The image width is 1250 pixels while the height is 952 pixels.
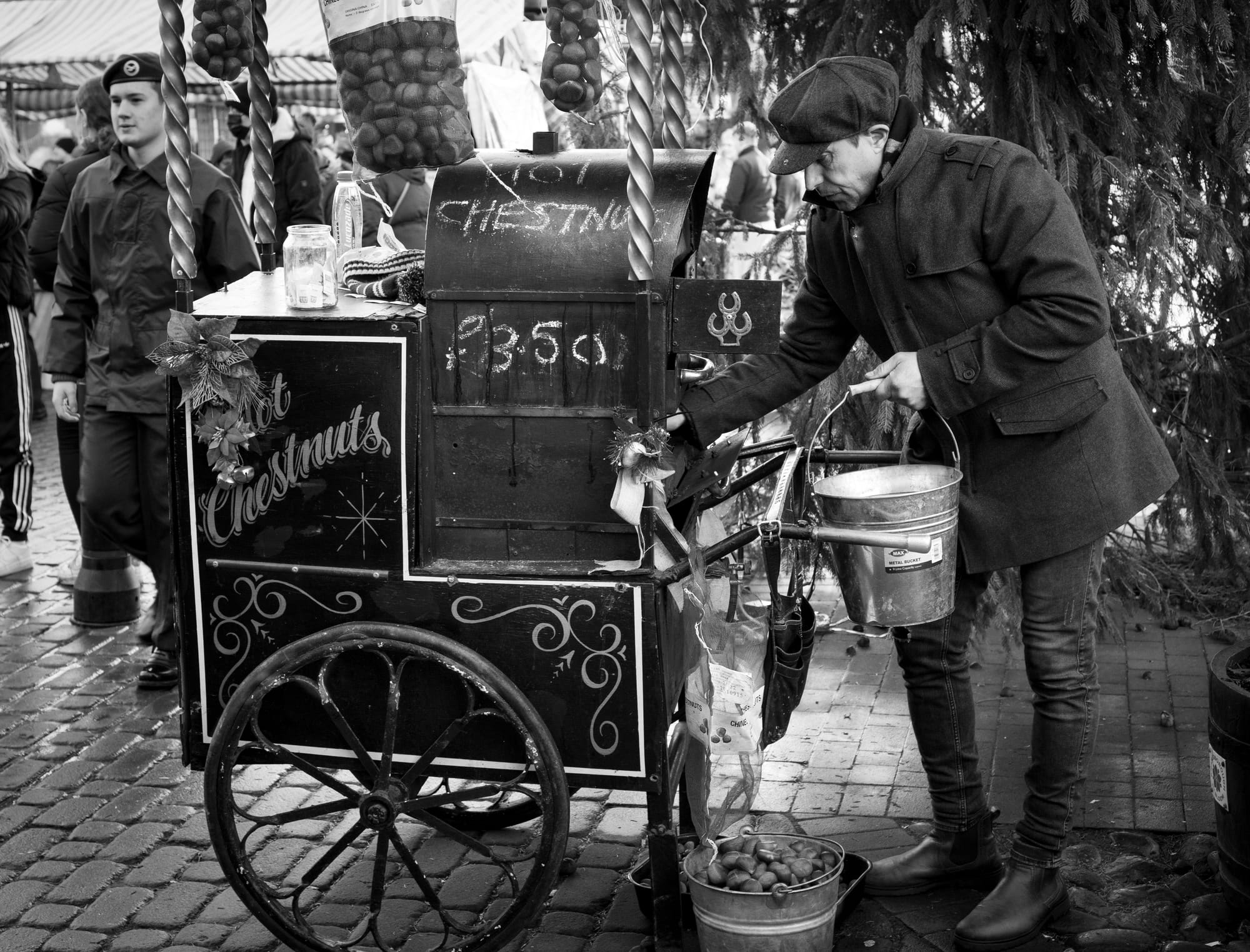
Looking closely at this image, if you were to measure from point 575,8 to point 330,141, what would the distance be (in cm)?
1018

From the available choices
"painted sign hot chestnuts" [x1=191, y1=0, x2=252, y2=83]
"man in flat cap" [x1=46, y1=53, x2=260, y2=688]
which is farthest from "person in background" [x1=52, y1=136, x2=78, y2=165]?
"painted sign hot chestnuts" [x1=191, y1=0, x2=252, y2=83]

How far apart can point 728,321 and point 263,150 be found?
1.37 metres

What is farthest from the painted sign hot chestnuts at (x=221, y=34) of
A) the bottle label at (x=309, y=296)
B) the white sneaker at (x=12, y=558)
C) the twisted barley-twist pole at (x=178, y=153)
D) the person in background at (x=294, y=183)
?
the white sneaker at (x=12, y=558)

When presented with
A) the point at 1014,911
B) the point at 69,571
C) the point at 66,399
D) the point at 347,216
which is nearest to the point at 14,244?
the point at 66,399

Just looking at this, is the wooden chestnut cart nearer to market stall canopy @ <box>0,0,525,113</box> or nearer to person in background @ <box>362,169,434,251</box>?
person in background @ <box>362,169,434,251</box>

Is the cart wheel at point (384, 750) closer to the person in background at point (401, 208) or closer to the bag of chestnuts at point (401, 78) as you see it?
the bag of chestnuts at point (401, 78)

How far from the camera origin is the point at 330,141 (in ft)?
41.0

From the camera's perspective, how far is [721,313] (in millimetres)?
2703

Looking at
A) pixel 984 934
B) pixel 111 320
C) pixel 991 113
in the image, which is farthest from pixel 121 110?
pixel 984 934

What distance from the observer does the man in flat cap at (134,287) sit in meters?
4.61

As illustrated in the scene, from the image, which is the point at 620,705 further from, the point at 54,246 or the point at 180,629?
the point at 54,246

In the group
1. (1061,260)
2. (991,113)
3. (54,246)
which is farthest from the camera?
(54,246)

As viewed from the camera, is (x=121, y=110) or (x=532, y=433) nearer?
(x=532, y=433)

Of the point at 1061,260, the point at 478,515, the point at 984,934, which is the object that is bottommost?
the point at 984,934
